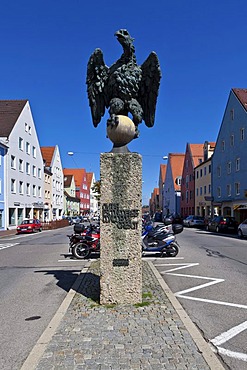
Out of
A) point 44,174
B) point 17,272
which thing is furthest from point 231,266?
point 44,174

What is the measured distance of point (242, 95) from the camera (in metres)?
35.9

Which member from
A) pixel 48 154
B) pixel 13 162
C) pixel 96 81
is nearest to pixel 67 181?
pixel 48 154

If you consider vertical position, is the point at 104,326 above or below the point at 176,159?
below

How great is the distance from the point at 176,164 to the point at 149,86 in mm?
68166

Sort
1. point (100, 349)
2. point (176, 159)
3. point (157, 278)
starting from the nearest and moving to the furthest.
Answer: point (100, 349) < point (157, 278) < point (176, 159)

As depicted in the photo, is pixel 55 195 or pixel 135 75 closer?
pixel 135 75

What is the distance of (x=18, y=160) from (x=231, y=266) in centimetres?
3199

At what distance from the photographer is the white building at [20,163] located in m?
36.5

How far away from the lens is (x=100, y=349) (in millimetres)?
4152

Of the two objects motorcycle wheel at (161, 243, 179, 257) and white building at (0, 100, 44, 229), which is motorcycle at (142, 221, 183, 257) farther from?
white building at (0, 100, 44, 229)

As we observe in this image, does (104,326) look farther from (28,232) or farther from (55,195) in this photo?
(55,195)

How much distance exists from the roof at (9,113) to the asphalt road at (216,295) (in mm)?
29212

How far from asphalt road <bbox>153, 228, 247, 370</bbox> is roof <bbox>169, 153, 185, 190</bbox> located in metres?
58.8

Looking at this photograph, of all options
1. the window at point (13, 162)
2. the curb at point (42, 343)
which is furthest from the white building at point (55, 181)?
the curb at point (42, 343)
